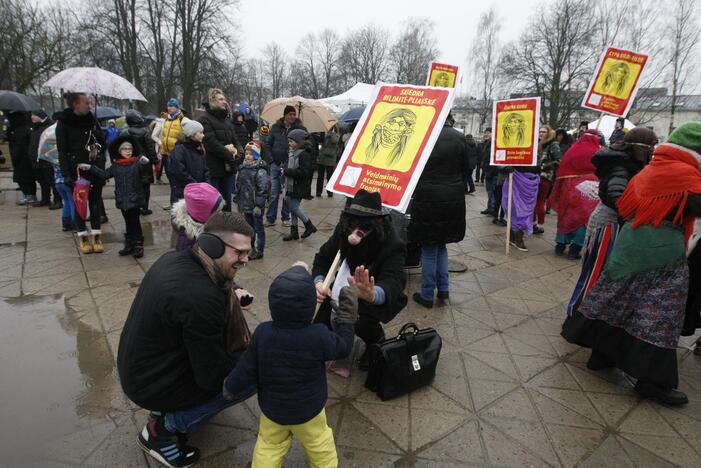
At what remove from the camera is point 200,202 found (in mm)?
2781

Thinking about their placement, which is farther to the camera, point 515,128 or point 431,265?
point 515,128

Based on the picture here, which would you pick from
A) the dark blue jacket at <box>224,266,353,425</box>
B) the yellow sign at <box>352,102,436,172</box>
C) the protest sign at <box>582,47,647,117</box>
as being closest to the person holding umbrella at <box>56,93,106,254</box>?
the yellow sign at <box>352,102,436,172</box>

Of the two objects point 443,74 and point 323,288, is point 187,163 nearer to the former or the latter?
point 323,288

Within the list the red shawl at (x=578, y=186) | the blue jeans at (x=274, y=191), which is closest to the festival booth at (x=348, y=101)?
the blue jeans at (x=274, y=191)

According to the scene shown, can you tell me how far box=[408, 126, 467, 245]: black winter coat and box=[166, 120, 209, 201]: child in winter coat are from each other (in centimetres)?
290

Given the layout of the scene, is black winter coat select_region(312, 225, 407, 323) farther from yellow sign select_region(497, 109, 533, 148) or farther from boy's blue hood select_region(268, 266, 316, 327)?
yellow sign select_region(497, 109, 533, 148)

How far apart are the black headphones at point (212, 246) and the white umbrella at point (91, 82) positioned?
23.9 ft

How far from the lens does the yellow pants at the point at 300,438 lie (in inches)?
79.4

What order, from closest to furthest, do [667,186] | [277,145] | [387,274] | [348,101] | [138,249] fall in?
[667,186] → [387,274] → [138,249] → [277,145] → [348,101]

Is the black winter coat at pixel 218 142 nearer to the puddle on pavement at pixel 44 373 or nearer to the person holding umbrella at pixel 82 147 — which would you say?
the person holding umbrella at pixel 82 147

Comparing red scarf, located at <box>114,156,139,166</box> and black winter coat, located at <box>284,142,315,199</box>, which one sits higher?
red scarf, located at <box>114,156,139,166</box>

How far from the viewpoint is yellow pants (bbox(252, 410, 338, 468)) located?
2.02 m

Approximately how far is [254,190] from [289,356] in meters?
4.02

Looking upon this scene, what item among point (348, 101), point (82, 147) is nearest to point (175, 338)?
point (82, 147)
